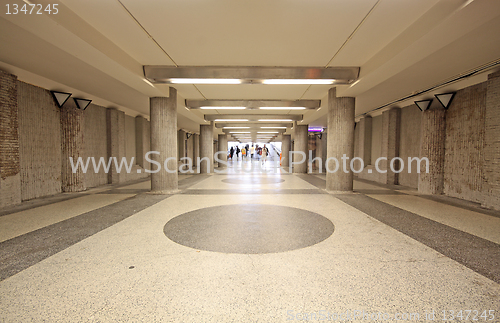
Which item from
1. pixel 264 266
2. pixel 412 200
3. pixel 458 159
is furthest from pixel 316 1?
pixel 458 159

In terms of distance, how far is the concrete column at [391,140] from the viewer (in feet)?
34.6

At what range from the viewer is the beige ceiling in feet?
11.8

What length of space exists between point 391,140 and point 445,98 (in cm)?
345

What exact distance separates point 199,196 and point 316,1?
6213mm

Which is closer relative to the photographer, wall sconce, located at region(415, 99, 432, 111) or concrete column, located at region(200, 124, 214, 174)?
wall sconce, located at region(415, 99, 432, 111)

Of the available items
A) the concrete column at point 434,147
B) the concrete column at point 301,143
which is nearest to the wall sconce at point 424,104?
the concrete column at point 434,147

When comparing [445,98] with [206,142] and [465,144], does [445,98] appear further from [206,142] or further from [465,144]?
[206,142]

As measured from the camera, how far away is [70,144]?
8180 mm

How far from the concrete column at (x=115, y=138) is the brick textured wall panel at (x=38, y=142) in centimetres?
270

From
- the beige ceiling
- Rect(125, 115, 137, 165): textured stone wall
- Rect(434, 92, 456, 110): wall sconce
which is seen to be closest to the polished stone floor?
the beige ceiling

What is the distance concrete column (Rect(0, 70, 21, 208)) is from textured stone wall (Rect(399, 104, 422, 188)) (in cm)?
1487

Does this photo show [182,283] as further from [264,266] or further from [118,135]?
[118,135]

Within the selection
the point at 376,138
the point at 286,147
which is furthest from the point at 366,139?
the point at 286,147

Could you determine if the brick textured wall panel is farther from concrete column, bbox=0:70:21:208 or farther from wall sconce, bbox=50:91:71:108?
concrete column, bbox=0:70:21:208
